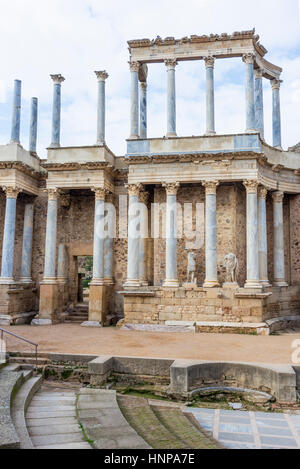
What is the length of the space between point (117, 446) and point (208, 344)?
7.03 metres

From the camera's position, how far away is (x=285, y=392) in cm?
755

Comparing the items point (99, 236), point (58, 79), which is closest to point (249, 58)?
point (58, 79)

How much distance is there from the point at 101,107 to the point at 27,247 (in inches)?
309

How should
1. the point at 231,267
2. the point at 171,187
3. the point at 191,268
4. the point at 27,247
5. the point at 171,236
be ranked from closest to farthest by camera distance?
the point at 231,267 → the point at 191,268 → the point at 171,236 → the point at 171,187 → the point at 27,247

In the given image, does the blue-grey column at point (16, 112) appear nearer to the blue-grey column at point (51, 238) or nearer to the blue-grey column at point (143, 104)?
the blue-grey column at point (51, 238)

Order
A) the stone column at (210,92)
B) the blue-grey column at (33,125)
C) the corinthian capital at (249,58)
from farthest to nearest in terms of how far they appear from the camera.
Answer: the blue-grey column at (33,125) < the stone column at (210,92) < the corinthian capital at (249,58)

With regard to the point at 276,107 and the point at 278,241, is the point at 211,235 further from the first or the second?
the point at 276,107

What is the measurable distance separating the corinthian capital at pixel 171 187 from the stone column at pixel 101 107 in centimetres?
441

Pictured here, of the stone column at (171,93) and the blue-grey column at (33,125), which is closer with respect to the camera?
the stone column at (171,93)

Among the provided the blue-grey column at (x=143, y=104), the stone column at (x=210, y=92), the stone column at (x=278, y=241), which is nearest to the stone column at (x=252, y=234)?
the stone column at (x=278, y=241)

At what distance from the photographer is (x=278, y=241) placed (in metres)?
17.4

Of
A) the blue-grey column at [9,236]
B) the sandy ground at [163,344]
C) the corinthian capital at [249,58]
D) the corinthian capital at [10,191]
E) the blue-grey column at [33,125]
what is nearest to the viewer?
the sandy ground at [163,344]

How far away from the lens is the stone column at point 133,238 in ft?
52.1

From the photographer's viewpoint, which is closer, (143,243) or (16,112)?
(143,243)
